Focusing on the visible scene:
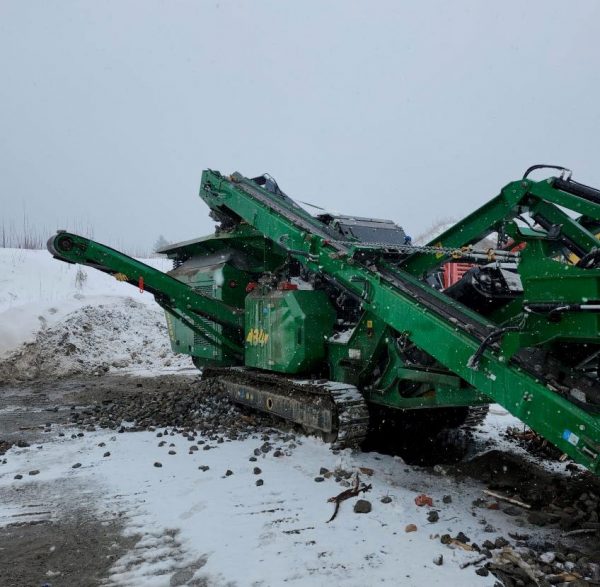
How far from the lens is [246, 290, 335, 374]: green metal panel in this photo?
621 centimetres

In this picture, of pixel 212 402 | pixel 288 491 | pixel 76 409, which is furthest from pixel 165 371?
pixel 288 491

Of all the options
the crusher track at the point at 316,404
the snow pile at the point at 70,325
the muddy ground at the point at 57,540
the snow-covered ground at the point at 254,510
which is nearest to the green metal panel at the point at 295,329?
the crusher track at the point at 316,404

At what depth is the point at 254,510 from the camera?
13.9ft

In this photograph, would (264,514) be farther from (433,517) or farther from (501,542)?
(501,542)

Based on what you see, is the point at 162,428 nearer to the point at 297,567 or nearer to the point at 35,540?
the point at 35,540

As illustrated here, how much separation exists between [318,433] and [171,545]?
8.46 feet

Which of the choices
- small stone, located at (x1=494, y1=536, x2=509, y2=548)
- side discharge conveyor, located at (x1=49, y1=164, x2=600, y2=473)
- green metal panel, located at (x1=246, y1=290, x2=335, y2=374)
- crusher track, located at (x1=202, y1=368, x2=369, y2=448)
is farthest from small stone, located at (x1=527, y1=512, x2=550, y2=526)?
green metal panel, located at (x1=246, y1=290, x2=335, y2=374)

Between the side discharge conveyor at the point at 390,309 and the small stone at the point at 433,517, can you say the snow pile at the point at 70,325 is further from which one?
the small stone at the point at 433,517

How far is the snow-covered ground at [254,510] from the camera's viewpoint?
3.27m

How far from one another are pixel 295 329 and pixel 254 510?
2387mm

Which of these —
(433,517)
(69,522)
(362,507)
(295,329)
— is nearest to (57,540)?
(69,522)

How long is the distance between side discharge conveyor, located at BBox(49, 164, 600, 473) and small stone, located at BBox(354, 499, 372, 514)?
1.22 m

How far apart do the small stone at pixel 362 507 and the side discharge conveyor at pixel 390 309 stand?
1217 mm

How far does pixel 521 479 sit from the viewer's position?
5.18 m
